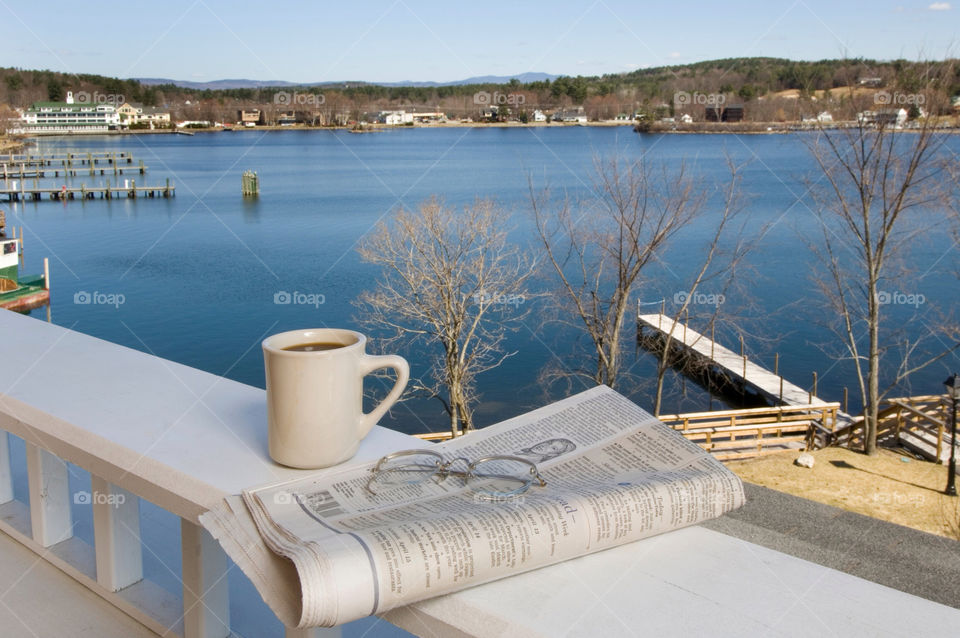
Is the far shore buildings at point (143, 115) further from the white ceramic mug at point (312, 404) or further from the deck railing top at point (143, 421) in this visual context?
the white ceramic mug at point (312, 404)

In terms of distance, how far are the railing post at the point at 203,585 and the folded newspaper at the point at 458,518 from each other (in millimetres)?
292

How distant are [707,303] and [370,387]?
1189 cm

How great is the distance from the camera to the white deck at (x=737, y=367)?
22.5 m

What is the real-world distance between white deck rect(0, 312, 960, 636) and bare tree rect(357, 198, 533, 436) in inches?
601

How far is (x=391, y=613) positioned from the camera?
101 centimetres

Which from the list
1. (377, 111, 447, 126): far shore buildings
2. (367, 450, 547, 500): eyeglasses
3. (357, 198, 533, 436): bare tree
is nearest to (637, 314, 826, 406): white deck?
(357, 198, 533, 436): bare tree

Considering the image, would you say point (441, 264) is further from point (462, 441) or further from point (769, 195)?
point (769, 195)

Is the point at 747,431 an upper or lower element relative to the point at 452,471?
lower

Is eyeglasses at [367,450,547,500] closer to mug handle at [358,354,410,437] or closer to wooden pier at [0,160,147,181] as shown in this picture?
mug handle at [358,354,410,437]

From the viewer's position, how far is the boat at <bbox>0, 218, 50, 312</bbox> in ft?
98.8

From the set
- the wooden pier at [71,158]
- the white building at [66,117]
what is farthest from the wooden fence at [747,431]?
the white building at [66,117]

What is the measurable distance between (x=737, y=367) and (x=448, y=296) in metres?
10.3

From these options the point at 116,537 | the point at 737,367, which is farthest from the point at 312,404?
the point at 737,367

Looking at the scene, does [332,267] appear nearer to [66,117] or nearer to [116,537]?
[116,537]
